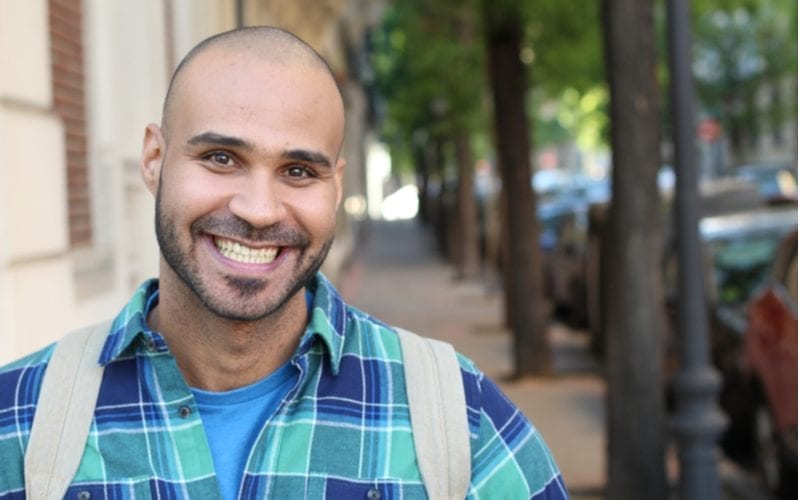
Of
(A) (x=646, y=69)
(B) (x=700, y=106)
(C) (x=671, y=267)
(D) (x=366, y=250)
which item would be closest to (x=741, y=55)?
(B) (x=700, y=106)

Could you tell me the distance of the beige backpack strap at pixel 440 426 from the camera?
1984 mm

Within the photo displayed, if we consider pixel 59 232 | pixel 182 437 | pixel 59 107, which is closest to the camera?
pixel 182 437

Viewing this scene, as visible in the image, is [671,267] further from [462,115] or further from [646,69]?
[462,115]

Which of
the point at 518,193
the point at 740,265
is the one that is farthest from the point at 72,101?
the point at 518,193

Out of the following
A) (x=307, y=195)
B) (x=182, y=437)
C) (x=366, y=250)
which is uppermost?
(x=307, y=195)

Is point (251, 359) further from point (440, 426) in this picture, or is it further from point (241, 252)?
point (440, 426)

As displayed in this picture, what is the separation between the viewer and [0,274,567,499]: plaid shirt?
1.97m

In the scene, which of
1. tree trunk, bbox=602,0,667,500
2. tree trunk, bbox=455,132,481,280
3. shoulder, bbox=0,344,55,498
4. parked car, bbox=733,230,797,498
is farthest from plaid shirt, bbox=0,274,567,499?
tree trunk, bbox=455,132,481,280

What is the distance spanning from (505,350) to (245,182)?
46.2 ft

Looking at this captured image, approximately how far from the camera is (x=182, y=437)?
1.98m

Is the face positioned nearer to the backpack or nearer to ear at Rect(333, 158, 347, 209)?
ear at Rect(333, 158, 347, 209)

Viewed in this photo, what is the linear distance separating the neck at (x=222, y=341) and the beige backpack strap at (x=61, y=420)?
4.6 inches

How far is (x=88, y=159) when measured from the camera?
7539 mm

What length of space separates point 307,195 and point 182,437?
0.37 m
